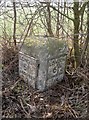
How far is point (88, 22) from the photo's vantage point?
2293 millimetres

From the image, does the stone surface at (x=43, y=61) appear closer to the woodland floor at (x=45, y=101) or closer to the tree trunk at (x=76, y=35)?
the woodland floor at (x=45, y=101)

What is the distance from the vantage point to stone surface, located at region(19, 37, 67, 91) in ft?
7.04

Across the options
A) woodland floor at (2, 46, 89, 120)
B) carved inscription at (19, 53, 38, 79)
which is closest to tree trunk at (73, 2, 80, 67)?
woodland floor at (2, 46, 89, 120)

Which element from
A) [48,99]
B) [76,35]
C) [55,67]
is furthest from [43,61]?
[76,35]

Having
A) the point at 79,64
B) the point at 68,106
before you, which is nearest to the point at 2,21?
the point at 79,64

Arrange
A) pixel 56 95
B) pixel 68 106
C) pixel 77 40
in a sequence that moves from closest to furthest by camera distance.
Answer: pixel 68 106 → pixel 56 95 → pixel 77 40

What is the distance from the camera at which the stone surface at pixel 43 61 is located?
2.14m

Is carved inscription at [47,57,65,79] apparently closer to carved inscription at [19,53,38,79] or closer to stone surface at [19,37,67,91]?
stone surface at [19,37,67,91]

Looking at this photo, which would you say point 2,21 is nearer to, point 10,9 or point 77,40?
point 10,9

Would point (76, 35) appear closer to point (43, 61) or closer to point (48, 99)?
point (43, 61)

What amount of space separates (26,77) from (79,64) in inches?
19.5

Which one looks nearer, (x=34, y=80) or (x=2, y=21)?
(x=34, y=80)

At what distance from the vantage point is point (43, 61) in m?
2.13

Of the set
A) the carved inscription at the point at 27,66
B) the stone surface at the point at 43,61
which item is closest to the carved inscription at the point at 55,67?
the stone surface at the point at 43,61
